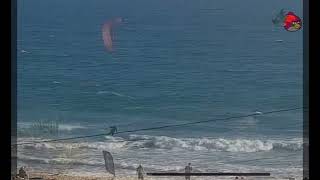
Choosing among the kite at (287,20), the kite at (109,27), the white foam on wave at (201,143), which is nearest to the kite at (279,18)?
the kite at (287,20)

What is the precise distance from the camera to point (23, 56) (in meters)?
3.50

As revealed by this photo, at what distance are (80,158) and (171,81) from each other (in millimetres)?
385

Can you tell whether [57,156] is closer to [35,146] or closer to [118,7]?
[35,146]

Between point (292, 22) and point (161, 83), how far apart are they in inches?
18.3

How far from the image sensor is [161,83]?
3.52 metres

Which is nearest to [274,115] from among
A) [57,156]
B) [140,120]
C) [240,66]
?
[240,66]

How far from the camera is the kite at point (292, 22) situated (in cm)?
348

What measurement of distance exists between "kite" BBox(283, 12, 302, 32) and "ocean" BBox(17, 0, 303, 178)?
16mm

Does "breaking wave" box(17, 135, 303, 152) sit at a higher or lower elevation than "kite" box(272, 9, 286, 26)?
lower

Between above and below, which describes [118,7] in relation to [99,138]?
above

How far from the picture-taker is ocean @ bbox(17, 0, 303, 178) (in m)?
3.49

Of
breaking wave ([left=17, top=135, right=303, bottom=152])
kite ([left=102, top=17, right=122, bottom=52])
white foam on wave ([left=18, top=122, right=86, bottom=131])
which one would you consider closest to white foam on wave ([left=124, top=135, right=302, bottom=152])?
breaking wave ([left=17, top=135, right=303, bottom=152])

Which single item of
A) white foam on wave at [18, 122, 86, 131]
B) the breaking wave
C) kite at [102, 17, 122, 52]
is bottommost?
the breaking wave

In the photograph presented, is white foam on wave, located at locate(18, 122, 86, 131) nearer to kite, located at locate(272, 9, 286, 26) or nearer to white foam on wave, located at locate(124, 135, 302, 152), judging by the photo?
white foam on wave, located at locate(124, 135, 302, 152)
